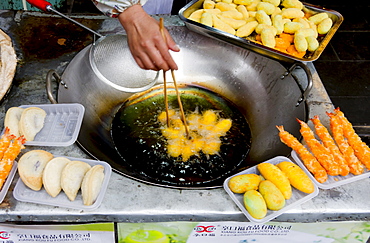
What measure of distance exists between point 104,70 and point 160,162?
73 cm

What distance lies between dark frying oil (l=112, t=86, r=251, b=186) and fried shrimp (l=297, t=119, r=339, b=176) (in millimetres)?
393

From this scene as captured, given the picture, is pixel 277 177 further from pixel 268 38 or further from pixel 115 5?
pixel 115 5

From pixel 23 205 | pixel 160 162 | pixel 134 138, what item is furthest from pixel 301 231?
pixel 23 205

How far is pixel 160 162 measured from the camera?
1.58 meters

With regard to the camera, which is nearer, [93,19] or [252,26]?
[252,26]

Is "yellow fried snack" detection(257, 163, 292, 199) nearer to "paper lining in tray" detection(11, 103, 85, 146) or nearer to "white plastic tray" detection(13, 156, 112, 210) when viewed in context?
"white plastic tray" detection(13, 156, 112, 210)

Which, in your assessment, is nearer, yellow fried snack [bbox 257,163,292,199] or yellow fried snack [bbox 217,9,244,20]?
yellow fried snack [bbox 257,163,292,199]

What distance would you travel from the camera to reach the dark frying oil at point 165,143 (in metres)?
1.54

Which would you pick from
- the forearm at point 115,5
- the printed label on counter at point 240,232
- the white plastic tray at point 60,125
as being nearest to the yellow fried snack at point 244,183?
the printed label on counter at point 240,232

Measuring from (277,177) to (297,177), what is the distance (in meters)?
0.08

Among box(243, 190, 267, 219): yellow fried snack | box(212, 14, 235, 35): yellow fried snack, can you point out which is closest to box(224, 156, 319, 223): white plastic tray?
box(243, 190, 267, 219): yellow fried snack

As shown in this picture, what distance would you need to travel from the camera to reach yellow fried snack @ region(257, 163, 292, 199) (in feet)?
3.90

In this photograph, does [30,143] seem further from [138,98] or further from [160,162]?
[138,98]

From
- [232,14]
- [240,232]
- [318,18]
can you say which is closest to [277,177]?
[240,232]
